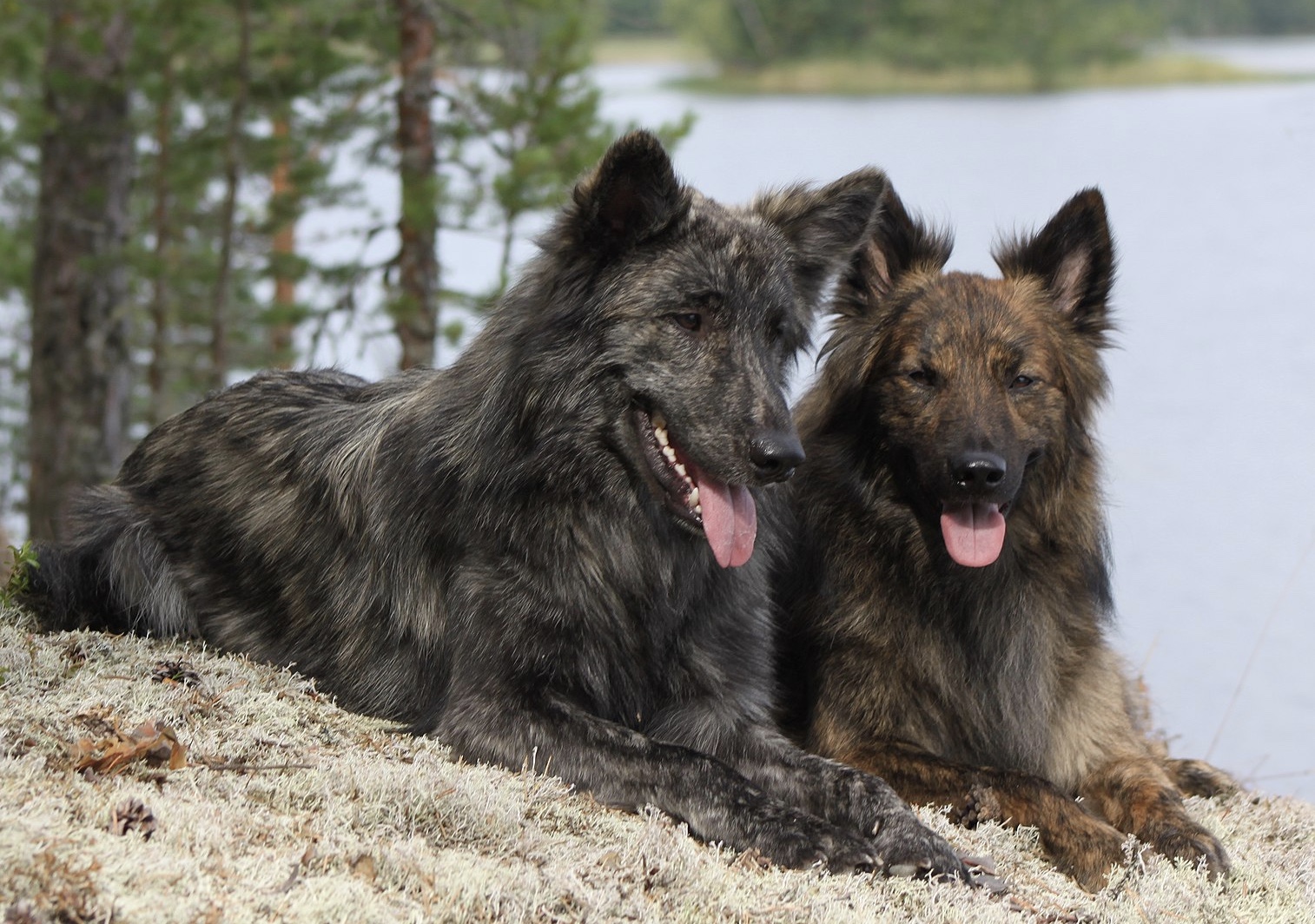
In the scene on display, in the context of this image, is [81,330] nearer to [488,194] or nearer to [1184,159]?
[488,194]

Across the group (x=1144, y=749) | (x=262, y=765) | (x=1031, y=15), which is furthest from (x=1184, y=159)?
(x=262, y=765)

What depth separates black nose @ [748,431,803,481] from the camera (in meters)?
4.01

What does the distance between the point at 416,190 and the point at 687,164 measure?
3.17 m

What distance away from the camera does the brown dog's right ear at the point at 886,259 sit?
204 inches

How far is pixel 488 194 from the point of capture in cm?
1152

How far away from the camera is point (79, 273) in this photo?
43.3 feet

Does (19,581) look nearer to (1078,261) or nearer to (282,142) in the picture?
(1078,261)

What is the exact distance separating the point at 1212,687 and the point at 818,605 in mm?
8215

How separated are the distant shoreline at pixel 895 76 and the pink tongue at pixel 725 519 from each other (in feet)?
35.5

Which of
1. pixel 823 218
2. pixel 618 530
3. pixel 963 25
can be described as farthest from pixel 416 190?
pixel 963 25

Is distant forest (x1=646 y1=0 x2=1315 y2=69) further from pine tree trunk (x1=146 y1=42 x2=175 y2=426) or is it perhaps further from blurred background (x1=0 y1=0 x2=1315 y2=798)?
pine tree trunk (x1=146 y1=42 x2=175 y2=426)

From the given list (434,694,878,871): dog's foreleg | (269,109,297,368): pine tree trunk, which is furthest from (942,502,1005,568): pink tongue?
(269,109,297,368): pine tree trunk

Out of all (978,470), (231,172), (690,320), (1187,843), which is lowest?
(1187,843)

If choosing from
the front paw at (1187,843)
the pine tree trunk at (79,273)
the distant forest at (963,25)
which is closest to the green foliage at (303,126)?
the pine tree trunk at (79,273)
